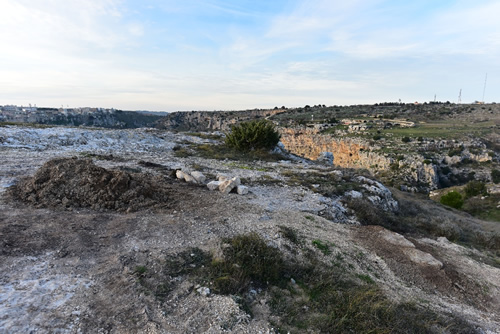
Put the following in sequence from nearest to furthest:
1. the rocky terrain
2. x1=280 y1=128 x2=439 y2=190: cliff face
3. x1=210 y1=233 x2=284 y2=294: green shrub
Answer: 1. the rocky terrain
2. x1=210 y1=233 x2=284 y2=294: green shrub
3. x1=280 y1=128 x2=439 y2=190: cliff face

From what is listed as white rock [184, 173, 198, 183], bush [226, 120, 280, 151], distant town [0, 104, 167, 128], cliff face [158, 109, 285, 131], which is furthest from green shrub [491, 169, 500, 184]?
distant town [0, 104, 167, 128]

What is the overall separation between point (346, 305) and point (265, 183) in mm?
5743

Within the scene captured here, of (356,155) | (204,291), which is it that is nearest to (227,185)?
(204,291)

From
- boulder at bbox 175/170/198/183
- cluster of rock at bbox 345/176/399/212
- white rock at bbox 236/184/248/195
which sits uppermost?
boulder at bbox 175/170/198/183

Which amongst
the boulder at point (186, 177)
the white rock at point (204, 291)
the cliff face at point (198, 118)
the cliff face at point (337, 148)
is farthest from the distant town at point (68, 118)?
the white rock at point (204, 291)

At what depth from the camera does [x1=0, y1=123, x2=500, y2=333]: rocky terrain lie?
303 centimetres

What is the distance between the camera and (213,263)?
12.8 ft

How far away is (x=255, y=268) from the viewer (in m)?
3.96

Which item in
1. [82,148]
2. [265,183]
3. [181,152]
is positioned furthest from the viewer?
[181,152]

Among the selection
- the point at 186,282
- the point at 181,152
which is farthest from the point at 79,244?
the point at 181,152

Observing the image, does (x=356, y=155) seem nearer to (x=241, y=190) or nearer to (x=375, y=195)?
(x=375, y=195)

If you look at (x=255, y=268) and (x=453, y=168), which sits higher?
(x=255, y=268)

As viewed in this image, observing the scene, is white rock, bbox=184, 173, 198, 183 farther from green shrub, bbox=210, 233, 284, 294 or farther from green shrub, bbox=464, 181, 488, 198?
green shrub, bbox=464, 181, 488, 198

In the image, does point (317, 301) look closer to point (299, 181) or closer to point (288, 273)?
point (288, 273)
